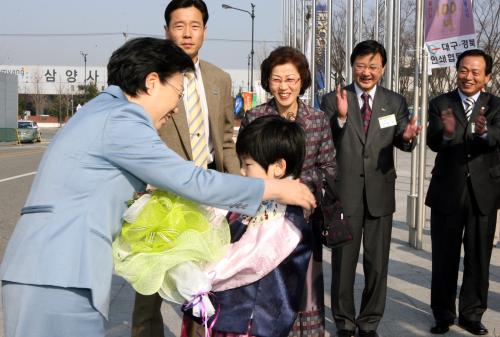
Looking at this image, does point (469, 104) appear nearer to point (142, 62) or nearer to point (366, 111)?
point (366, 111)

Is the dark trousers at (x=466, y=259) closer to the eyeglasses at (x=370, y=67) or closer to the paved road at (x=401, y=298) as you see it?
the paved road at (x=401, y=298)

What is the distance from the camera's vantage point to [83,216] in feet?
8.11

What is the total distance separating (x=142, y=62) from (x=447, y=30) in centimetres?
536

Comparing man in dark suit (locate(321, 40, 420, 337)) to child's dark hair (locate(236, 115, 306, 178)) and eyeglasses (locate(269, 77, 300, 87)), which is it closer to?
eyeglasses (locate(269, 77, 300, 87))

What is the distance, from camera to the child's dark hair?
3008mm

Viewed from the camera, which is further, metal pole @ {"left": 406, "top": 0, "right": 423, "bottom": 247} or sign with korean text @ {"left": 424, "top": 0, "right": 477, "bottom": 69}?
metal pole @ {"left": 406, "top": 0, "right": 423, "bottom": 247}

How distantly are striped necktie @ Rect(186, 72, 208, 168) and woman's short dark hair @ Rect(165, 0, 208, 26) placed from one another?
0.40 m

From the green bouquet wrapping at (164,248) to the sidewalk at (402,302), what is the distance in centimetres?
260

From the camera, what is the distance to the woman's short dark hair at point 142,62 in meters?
2.61

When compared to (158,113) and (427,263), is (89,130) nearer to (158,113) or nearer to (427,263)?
(158,113)

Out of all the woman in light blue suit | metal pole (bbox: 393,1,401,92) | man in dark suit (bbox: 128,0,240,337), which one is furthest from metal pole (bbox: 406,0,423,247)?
the woman in light blue suit

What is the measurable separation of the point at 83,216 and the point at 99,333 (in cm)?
46

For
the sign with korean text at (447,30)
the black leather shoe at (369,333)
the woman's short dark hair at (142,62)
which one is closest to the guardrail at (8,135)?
the sign with korean text at (447,30)

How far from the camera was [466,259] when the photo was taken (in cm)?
527
